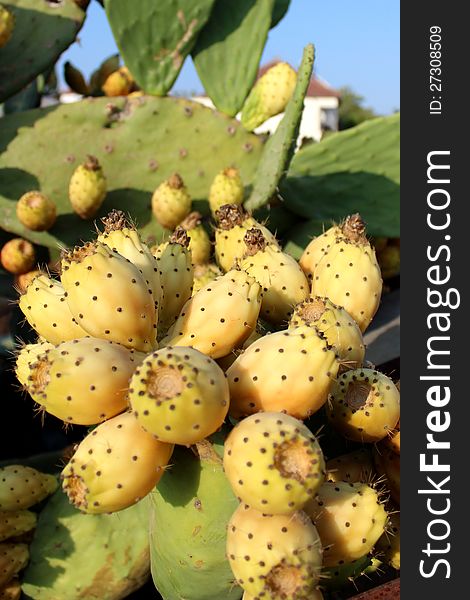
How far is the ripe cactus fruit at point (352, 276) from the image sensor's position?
995mm

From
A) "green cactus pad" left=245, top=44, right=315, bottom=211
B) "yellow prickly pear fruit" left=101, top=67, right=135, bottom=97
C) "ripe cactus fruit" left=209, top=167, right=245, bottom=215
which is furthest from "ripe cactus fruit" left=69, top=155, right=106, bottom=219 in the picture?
"yellow prickly pear fruit" left=101, top=67, right=135, bottom=97

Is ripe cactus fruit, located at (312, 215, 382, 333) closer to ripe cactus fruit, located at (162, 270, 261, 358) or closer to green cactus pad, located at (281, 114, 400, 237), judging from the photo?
ripe cactus fruit, located at (162, 270, 261, 358)

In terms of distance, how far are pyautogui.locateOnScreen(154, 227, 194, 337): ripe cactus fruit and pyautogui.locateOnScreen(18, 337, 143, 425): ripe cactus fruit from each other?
0.19m

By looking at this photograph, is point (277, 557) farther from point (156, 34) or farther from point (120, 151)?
point (156, 34)

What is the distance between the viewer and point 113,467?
2.33 feet

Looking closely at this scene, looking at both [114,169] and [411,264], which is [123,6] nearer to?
[114,169]

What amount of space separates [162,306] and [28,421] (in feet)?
4.33

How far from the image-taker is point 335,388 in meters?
0.90

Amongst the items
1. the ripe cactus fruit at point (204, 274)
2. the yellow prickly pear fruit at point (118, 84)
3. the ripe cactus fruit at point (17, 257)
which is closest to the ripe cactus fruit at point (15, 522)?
the ripe cactus fruit at point (204, 274)

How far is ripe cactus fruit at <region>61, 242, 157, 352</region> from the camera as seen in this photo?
0.78 metres

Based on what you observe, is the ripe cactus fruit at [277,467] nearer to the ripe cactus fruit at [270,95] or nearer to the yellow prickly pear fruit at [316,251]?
the yellow prickly pear fruit at [316,251]

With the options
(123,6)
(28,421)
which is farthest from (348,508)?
(123,6)

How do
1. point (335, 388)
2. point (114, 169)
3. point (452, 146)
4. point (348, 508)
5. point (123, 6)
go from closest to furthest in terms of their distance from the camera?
point (348, 508)
point (335, 388)
point (452, 146)
point (123, 6)
point (114, 169)

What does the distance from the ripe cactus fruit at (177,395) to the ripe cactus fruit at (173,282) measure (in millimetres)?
242
